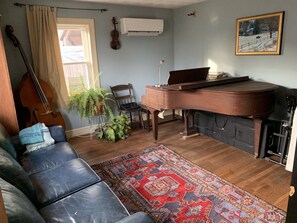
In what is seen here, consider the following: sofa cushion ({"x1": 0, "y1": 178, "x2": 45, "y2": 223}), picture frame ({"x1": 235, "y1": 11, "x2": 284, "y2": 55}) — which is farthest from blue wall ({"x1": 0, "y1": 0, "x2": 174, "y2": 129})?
sofa cushion ({"x1": 0, "y1": 178, "x2": 45, "y2": 223})

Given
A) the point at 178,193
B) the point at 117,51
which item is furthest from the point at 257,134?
the point at 117,51

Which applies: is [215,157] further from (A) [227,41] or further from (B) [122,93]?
(B) [122,93]

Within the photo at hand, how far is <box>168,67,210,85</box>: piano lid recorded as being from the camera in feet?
10.1

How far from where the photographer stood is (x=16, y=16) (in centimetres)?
326

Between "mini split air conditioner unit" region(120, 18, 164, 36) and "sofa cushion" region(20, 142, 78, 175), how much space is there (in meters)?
2.63

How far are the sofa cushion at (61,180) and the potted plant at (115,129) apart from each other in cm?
166

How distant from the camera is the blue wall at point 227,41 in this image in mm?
2973

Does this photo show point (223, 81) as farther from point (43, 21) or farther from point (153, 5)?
point (43, 21)

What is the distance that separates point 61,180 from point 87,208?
1.56ft

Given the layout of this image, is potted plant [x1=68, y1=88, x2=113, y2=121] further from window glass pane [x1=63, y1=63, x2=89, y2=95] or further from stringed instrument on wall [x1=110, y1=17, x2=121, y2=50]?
stringed instrument on wall [x1=110, y1=17, x2=121, y2=50]

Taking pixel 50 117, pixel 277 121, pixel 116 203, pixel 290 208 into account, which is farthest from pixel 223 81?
Answer: pixel 50 117

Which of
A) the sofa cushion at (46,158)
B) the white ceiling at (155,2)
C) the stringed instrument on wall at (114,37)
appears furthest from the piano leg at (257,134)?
the stringed instrument on wall at (114,37)

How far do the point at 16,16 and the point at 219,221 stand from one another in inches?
152

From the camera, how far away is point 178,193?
2.32 metres
